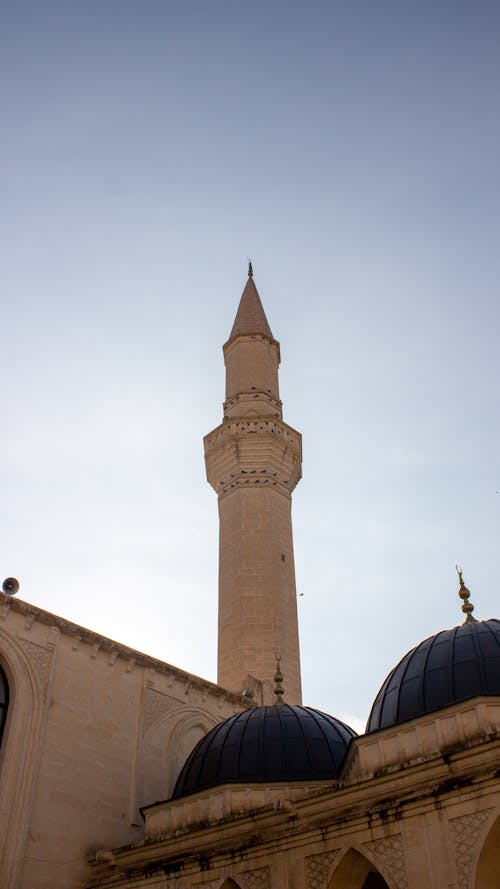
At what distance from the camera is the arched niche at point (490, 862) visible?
8320 mm

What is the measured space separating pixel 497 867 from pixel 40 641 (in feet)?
27.1

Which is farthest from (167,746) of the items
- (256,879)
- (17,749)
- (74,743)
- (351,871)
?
(351,871)

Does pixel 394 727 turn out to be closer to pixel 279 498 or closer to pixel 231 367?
pixel 279 498

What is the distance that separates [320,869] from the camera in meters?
9.69

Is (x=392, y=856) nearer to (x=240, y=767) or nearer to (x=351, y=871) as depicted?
(x=351, y=871)

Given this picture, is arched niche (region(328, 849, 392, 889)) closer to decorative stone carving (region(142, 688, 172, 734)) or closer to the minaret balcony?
decorative stone carving (region(142, 688, 172, 734))

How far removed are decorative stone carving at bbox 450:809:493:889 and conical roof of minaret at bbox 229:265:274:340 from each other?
1818 centimetres

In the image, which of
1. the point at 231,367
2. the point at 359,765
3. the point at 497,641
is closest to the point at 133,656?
the point at 359,765

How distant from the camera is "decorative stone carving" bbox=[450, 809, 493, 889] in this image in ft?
27.5

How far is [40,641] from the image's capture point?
14.0 metres

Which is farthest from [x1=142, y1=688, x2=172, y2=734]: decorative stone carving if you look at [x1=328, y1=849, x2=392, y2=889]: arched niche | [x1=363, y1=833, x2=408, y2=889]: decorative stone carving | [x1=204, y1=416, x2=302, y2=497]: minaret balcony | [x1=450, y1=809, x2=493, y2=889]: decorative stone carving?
[x1=450, y1=809, x2=493, y2=889]: decorative stone carving

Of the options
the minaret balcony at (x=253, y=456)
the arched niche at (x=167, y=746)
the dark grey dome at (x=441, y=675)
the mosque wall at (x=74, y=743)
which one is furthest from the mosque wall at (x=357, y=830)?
the minaret balcony at (x=253, y=456)

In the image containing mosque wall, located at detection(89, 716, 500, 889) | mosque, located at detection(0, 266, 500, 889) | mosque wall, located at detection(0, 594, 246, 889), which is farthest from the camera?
mosque wall, located at detection(0, 594, 246, 889)

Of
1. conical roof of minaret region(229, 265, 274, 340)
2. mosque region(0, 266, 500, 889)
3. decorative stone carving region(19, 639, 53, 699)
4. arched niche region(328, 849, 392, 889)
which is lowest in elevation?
arched niche region(328, 849, 392, 889)
